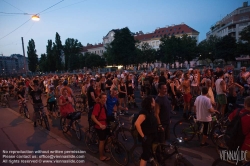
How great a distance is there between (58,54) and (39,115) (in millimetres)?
73219

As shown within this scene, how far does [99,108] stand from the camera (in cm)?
470

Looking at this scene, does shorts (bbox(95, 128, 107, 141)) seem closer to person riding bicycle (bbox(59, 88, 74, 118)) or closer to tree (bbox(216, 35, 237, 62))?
person riding bicycle (bbox(59, 88, 74, 118))

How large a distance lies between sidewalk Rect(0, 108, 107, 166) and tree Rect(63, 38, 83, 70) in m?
70.4

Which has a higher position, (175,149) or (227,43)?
(227,43)

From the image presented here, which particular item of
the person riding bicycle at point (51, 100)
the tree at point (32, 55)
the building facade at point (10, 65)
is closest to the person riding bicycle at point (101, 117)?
the person riding bicycle at point (51, 100)

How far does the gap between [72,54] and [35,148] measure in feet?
247

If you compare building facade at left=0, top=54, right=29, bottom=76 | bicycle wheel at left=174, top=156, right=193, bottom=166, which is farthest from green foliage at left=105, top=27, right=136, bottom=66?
building facade at left=0, top=54, right=29, bottom=76

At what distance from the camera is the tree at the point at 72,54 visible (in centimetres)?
7612

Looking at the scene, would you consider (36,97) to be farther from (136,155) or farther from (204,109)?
(204,109)

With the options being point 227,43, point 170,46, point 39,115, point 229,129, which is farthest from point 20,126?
point 170,46

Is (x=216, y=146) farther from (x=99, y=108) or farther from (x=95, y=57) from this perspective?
(x=95, y=57)

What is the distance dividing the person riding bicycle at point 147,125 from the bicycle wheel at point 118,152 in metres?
1.09

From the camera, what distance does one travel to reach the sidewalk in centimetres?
491

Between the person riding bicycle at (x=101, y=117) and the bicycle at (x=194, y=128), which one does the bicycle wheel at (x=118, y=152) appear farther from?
the bicycle at (x=194, y=128)
